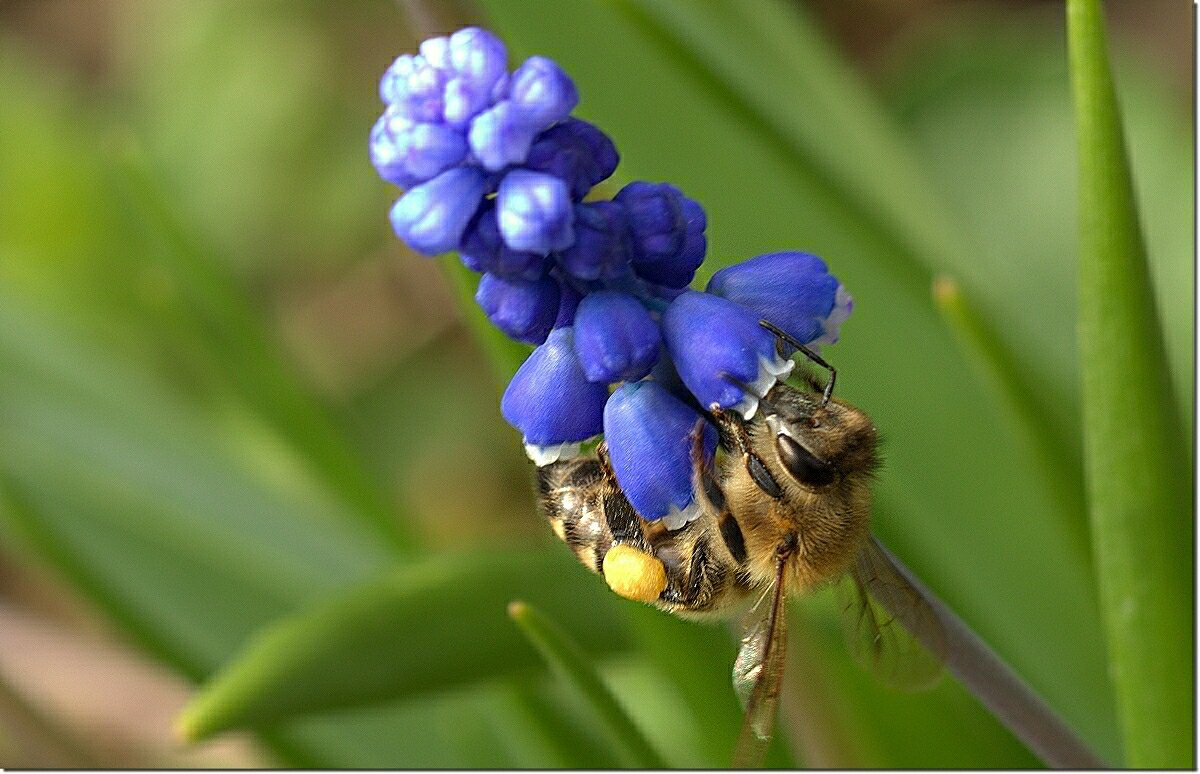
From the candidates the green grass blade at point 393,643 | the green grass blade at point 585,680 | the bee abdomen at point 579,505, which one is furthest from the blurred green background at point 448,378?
the bee abdomen at point 579,505

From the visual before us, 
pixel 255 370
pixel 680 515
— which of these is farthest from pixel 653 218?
pixel 255 370

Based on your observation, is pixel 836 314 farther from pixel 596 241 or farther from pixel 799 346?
pixel 596 241

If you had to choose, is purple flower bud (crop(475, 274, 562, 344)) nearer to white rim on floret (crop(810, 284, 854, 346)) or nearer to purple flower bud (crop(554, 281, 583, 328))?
purple flower bud (crop(554, 281, 583, 328))

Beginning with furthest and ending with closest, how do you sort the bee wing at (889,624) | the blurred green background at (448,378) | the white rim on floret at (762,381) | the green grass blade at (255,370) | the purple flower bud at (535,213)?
the green grass blade at (255,370), the blurred green background at (448,378), the bee wing at (889,624), the white rim on floret at (762,381), the purple flower bud at (535,213)

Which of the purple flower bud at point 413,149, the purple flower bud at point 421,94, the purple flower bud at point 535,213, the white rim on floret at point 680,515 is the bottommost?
the white rim on floret at point 680,515

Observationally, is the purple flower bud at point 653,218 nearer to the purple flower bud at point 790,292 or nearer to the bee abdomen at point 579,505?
the purple flower bud at point 790,292

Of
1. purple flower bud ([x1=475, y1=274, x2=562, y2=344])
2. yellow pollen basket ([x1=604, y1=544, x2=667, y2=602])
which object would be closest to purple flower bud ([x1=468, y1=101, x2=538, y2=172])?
purple flower bud ([x1=475, y1=274, x2=562, y2=344])
